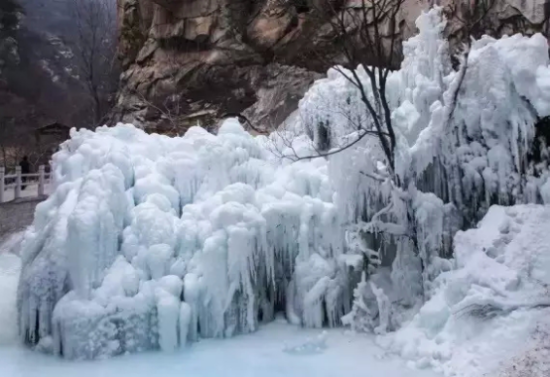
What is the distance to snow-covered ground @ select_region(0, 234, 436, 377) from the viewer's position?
224 inches

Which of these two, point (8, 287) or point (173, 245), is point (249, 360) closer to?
point (173, 245)

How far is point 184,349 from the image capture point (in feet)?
21.1

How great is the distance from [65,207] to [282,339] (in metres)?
3.21

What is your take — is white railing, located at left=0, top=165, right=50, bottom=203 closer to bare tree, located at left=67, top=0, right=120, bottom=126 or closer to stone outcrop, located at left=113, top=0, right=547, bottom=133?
stone outcrop, located at left=113, top=0, right=547, bottom=133

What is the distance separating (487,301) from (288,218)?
2814 millimetres

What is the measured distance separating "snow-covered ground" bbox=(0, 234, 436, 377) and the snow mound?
1.16ft

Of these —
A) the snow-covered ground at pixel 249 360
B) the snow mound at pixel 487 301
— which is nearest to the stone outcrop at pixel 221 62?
the snow-covered ground at pixel 249 360

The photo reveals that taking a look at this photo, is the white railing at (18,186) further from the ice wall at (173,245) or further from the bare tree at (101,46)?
the bare tree at (101,46)

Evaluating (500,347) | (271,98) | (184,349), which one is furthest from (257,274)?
(271,98)

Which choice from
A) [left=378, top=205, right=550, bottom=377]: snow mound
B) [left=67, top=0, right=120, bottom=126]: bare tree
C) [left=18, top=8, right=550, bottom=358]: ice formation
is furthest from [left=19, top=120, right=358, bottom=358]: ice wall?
[left=67, top=0, right=120, bottom=126]: bare tree

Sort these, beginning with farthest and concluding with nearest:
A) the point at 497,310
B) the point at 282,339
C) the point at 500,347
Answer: the point at 282,339
the point at 497,310
the point at 500,347

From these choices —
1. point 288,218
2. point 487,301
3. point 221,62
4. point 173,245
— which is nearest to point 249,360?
point 173,245

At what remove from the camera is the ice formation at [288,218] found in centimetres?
649

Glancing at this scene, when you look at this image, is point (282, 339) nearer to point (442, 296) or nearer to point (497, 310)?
point (442, 296)
